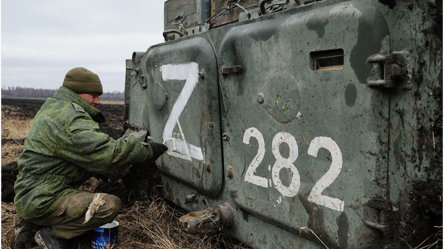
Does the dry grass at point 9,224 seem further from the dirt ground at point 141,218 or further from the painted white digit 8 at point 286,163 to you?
the painted white digit 8 at point 286,163

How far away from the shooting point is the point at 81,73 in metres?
3.10

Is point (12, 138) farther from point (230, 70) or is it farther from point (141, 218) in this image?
point (230, 70)

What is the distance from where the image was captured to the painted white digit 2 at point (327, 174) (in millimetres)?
1854

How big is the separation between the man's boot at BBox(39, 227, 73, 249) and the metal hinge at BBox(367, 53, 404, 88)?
8.29 feet

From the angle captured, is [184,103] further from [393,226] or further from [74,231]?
[393,226]

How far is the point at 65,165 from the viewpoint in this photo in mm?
2941

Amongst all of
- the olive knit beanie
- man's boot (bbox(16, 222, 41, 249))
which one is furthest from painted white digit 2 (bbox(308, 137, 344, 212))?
man's boot (bbox(16, 222, 41, 249))

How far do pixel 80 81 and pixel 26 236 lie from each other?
52.4 inches

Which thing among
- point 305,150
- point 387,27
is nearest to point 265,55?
point 305,150

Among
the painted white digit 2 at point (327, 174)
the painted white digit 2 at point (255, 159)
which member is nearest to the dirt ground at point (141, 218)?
the painted white digit 2 at point (255, 159)

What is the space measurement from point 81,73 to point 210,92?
44.4 inches

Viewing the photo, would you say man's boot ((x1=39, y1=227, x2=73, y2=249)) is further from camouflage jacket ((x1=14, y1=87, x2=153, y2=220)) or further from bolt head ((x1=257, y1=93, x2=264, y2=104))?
bolt head ((x1=257, y1=93, x2=264, y2=104))

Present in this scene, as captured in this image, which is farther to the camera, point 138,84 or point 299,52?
point 138,84

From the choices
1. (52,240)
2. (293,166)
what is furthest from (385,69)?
(52,240)
